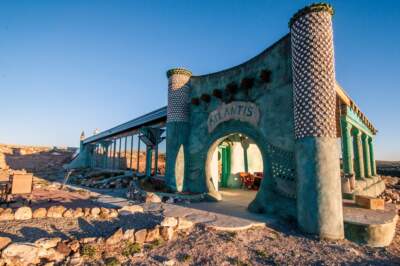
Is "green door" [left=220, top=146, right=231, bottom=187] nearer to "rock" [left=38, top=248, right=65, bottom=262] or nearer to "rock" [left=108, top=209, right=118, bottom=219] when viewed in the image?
"rock" [left=108, top=209, right=118, bottom=219]

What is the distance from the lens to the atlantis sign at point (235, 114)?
7926 millimetres

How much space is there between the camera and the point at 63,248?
13.3 feet

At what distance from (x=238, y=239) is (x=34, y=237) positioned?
4.38 metres

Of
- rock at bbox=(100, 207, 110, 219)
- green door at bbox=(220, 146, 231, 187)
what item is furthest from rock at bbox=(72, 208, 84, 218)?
green door at bbox=(220, 146, 231, 187)

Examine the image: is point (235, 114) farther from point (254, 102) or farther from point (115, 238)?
point (115, 238)

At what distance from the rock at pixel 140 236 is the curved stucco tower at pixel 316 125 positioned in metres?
3.86

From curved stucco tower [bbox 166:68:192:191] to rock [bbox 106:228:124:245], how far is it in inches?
231

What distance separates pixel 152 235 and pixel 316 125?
4714 mm

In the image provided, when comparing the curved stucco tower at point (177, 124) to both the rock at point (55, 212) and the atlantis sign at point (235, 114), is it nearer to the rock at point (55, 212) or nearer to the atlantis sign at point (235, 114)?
the atlantis sign at point (235, 114)

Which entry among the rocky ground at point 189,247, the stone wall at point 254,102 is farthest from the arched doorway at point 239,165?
the rocky ground at point 189,247

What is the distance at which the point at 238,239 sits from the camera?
16.0ft

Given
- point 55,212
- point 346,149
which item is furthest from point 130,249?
point 346,149

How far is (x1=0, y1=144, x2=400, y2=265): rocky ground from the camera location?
3.96m

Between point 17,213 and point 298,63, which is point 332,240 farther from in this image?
point 17,213
